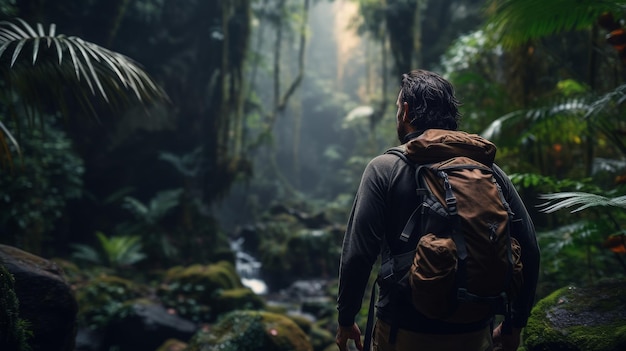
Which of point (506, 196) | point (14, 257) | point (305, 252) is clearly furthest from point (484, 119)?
point (305, 252)

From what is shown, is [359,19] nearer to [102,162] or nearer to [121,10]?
[121,10]

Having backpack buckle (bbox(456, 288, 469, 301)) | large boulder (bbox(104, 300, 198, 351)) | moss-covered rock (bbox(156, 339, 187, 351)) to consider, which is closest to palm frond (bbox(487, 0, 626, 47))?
backpack buckle (bbox(456, 288, 469, 301))

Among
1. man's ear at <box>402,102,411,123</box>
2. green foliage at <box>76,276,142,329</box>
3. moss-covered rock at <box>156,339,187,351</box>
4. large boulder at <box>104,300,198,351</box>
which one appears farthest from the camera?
green foliage at <box>76,276,142,329</box>

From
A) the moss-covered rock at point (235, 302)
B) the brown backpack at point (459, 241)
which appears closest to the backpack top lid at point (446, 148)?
the brown backpack at point (459, 241)

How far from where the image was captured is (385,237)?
1.89 m

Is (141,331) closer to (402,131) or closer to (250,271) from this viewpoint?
(402,131)

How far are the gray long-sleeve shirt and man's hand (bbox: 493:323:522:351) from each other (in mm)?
92

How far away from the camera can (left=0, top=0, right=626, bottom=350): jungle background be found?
339 centimetres

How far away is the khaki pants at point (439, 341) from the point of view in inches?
66.2

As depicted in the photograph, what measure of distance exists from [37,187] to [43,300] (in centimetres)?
520

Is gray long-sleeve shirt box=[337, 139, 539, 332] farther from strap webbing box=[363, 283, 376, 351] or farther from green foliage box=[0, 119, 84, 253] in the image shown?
green foliage box=[0, 119, 84, 253]

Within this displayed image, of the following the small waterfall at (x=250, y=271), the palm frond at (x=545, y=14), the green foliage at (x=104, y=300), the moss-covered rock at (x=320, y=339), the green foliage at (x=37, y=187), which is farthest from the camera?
the small waterfall at (x=250, y=271)

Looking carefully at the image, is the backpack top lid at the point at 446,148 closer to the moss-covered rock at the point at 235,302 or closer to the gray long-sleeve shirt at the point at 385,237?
the gray long-sleeve shirt at the point at 385,237

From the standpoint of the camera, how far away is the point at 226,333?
4734mm
